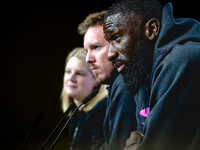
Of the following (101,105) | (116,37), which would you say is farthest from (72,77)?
(116,37)

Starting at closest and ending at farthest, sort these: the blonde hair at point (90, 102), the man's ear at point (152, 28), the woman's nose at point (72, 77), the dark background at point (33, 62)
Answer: the man's ear at point (152, 28) → the blonde hair at point (90, 102) → the woman's nose at point (72, 77) → the dark background at point (33, 62)

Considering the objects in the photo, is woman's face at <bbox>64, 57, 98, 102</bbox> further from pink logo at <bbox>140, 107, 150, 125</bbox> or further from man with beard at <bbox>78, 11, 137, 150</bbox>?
pink logo at <bbox>140, 107, 150, 125</bbox>

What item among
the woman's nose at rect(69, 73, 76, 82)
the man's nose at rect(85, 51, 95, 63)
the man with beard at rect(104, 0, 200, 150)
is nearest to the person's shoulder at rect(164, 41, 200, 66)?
the man with beard at rect(104, 0, 200, 150)

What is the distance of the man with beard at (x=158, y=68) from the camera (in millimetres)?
1086

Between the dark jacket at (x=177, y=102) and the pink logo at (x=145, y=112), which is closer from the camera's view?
the dark jacket at (x=177, y=102)

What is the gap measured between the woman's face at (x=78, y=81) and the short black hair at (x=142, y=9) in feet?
2.02

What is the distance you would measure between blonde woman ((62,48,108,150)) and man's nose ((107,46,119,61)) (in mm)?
325

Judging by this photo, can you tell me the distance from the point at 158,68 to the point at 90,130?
2.66 ft

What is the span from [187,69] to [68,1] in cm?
141

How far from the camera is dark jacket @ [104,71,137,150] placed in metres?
1.38

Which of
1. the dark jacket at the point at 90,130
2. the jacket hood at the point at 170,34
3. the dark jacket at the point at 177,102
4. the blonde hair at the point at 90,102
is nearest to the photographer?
the dark jacket at the point at 177,102

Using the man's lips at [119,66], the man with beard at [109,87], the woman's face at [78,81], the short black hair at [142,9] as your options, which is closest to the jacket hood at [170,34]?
the short black hair at [142,9]

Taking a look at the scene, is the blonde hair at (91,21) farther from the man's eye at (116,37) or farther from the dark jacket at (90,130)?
the dark jacket at (90,130)

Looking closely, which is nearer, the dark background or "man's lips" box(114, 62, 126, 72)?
"man's lips" box(114, 62, 126, 72)
